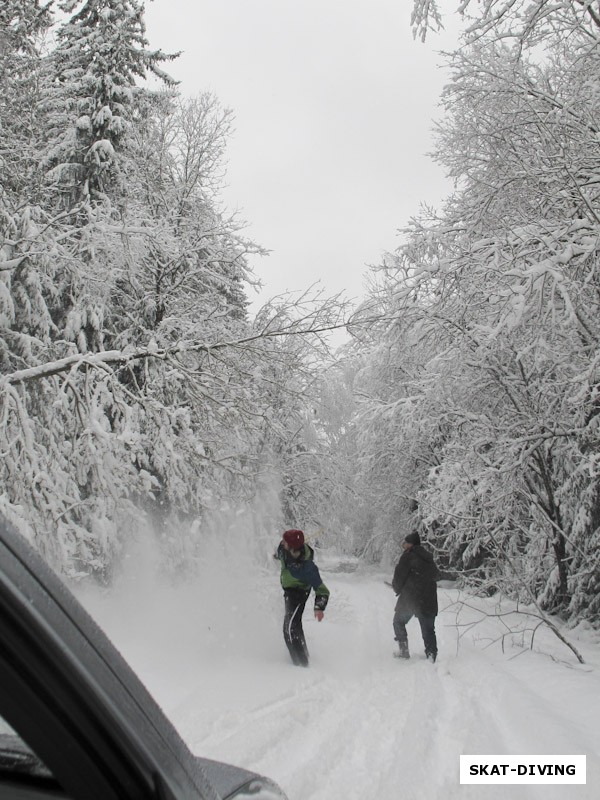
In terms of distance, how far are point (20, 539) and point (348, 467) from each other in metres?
24.4

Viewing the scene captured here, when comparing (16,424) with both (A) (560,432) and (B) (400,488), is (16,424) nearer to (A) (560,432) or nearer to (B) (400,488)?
(A) (560,432)

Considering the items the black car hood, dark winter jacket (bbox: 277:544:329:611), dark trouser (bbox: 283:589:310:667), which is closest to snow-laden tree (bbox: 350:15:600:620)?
dark winter jacket (bbox: 277:544:329:611)

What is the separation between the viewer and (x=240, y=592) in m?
12.6

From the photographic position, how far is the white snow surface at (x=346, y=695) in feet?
13.6

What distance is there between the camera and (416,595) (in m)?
8.95

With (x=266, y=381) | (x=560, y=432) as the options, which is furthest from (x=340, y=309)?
(x=560, y=432)

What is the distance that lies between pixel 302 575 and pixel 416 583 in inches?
70.0

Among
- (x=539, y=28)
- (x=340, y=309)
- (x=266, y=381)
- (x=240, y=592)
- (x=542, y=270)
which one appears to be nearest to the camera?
(x=542, y=270)

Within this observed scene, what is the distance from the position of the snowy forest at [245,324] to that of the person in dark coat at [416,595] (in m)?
0.90

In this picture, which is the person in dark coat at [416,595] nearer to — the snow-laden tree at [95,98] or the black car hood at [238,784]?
the black car hood at [238,784]

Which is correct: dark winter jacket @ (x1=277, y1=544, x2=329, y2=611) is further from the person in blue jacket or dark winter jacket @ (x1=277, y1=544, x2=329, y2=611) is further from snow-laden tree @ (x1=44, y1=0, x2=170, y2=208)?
snow-laden tree @ (x1=44, y1=0, x2=170, y2=208)

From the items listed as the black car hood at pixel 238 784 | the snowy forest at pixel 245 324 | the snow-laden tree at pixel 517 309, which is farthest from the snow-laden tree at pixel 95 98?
the black car hood at pixel 238 784

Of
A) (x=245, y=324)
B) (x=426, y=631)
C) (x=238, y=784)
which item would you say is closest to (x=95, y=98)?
(x=245, y=324)

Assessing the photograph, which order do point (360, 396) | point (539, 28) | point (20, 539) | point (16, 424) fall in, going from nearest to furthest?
1. point (20, 539)
2. point (16, 424)
3. point (539, 28)
4. point (360, 396)
